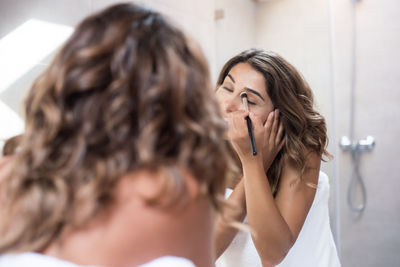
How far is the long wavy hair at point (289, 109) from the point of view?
3.32ft

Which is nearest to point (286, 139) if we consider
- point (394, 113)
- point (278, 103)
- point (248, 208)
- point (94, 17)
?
point (278, 103)

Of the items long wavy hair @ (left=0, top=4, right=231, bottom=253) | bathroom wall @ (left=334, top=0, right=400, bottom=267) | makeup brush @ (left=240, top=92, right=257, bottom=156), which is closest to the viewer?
long wavy hair @ (left=0, top=4, right=231, bottom=253)

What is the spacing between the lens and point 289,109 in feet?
3.32

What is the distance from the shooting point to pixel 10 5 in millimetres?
1019

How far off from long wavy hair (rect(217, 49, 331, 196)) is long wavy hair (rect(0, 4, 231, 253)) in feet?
1.90

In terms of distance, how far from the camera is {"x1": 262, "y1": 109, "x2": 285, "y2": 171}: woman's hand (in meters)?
0.99

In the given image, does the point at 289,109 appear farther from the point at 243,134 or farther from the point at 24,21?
the point at 24,21

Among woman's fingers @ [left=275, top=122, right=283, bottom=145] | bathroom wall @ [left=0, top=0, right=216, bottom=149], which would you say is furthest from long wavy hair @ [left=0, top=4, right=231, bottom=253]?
woman's fingers @ [left=275, top=122, right=283, bottom=145]

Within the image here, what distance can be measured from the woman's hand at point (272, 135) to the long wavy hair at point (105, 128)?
0.54 metres

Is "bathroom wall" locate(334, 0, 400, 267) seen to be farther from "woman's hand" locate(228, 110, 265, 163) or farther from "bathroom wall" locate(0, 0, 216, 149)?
"bathroom wall" locate(0, 0, 216, 149)

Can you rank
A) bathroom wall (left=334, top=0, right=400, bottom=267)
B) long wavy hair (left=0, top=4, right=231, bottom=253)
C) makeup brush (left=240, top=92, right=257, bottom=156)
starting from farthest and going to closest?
bathroom wall (left=334, top=0, right=400, bottom=267), makeup brush (left=240, top=92, right=257, bottom=156), long wavy hair (left=0, top=4, right=231, bottom=253)

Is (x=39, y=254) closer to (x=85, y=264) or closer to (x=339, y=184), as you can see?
(x=85, y=264)

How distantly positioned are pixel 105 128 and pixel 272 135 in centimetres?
65

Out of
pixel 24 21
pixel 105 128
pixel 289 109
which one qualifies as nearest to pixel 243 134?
pixel 289 109
